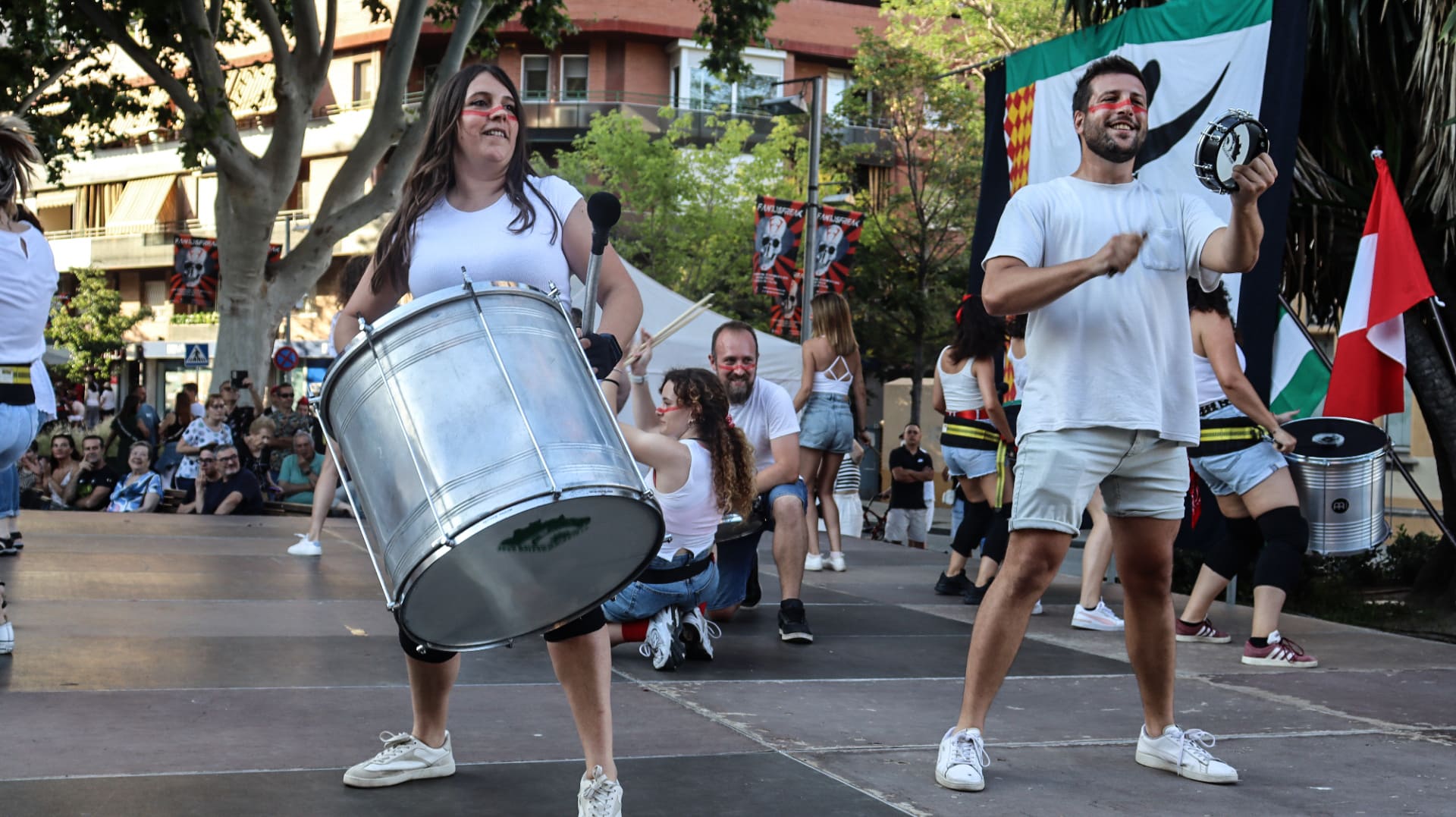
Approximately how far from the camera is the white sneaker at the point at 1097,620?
7.46m

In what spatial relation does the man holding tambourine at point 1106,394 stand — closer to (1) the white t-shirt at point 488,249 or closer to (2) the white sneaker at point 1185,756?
(2) the white sneaker at point 1185,756

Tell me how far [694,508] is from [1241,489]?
99.6 inches

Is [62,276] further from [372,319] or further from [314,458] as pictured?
[372,319]

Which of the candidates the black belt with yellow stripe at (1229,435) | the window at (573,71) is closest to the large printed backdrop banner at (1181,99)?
the black belt with yellow stripe at (1229,435)

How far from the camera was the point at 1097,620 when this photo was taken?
7.48m

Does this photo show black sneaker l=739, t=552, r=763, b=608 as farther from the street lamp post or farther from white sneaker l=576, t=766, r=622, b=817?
the street lamp post

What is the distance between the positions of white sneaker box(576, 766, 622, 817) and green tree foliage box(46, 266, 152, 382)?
5495 centimetres

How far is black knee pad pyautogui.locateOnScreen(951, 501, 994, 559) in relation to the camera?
8.55 metres

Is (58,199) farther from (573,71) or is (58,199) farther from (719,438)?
(719,438)

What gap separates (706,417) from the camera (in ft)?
20.4

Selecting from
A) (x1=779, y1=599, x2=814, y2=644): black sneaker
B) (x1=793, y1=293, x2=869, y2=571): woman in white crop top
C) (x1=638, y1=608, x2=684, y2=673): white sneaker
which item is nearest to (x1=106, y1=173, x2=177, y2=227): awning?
(x1=793, y1=293, x2=869, y2=571): woman in white crop top

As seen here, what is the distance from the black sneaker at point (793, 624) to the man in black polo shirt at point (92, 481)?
9758mm

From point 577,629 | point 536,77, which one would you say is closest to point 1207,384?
point 577,629

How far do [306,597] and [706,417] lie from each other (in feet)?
9.34
